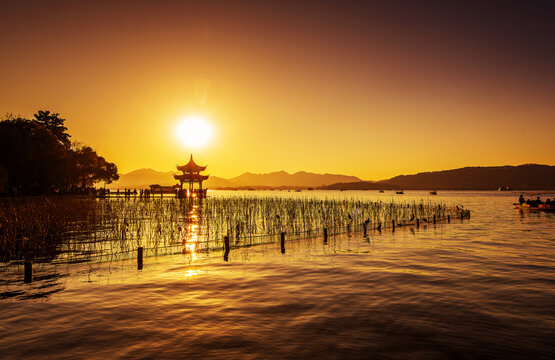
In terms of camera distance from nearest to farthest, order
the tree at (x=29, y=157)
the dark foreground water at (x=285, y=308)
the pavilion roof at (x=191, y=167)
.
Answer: the dark foreground water at (x=285, y=308) < the tree at (x=29, y=157) < the pavilion roof at (x=191, y=167)

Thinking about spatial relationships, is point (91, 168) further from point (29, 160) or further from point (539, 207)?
point (539, 207)

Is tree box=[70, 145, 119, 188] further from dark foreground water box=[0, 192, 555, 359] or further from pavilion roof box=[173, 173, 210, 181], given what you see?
dark foreground water box=[0, 192, 555, 359]

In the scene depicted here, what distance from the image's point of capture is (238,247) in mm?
22484

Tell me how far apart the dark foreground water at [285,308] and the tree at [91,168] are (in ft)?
218

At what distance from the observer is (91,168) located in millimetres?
80312

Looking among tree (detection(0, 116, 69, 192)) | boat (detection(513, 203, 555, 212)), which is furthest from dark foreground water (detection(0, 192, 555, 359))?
boat (detection(513, 203, 555, 212))

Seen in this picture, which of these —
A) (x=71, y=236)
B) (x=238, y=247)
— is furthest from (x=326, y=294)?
(x=71, y=236)

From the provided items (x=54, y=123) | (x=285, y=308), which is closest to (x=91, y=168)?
(x=54, y=123)

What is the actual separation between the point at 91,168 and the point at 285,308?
3183 inches

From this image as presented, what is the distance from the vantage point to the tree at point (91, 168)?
253 feet

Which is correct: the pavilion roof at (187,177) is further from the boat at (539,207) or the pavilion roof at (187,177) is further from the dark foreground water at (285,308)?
the boat at (539,207)

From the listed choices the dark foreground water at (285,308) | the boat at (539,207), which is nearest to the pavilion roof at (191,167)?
the dark foreground water at (285,308)

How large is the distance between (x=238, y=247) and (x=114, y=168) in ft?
244

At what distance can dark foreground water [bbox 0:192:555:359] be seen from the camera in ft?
27.1
